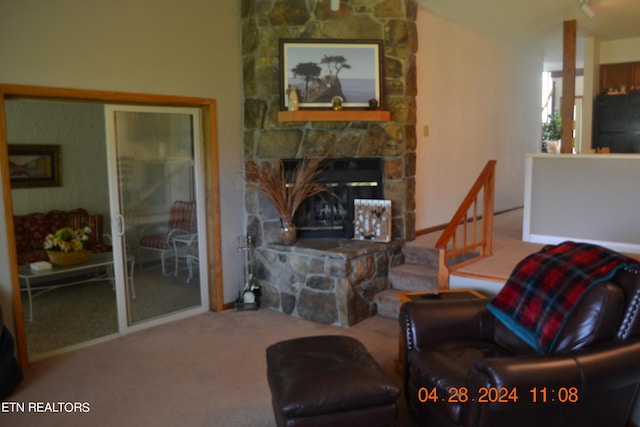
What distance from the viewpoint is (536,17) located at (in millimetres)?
6000

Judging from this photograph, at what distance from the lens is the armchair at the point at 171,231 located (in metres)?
4.57

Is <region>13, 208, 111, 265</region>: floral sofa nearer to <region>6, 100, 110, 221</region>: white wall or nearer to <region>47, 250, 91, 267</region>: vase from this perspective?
<region>6, 100, 110, 221</region>: white wall

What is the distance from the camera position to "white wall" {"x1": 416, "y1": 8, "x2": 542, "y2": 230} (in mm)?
5695

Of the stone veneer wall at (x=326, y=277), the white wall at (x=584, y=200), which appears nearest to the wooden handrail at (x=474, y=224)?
the stone veneer wall at (x=326, y=277)

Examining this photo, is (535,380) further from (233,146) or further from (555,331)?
(233,146)

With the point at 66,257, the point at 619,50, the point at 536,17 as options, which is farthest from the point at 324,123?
the point at 619,50

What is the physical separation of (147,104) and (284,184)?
1398 mm

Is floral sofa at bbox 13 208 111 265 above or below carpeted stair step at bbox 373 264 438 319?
above

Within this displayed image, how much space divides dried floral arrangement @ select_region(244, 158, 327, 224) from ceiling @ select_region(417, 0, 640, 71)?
2.15m

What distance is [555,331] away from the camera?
257 centimetres

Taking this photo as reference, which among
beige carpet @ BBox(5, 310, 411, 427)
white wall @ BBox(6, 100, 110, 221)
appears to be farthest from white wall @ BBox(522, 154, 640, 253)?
white wall @ BBox(6, 100, 110, 221)

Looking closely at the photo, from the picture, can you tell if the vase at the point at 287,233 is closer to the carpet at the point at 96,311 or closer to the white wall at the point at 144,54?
the white wall at the point at 144,54

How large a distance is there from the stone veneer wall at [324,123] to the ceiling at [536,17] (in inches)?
27.3

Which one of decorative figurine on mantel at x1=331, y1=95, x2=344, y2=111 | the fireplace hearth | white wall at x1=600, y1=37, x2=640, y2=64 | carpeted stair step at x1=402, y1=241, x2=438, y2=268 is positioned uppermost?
white wall at x1=600, y1=37, x2=640, y2=64
